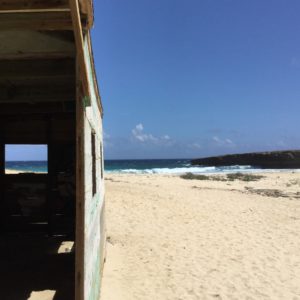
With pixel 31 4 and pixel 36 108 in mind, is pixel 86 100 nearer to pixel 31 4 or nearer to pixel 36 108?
pixel 31 4

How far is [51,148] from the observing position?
8672 mm

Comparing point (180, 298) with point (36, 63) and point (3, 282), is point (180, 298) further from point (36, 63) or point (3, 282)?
point (36, 63)

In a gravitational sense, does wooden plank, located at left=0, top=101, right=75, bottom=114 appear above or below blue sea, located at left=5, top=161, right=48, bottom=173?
above

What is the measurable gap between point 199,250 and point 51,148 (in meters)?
3.96

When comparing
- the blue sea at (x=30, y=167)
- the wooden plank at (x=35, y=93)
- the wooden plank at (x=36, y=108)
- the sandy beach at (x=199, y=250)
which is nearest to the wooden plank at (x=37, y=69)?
the wooden plank at (x=35, y=93)

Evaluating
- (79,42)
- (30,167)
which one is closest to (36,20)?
(79,42)

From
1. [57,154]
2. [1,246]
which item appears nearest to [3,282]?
[1,246]

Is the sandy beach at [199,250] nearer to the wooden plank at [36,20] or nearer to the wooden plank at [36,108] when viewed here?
the wooden plank at [36,108]

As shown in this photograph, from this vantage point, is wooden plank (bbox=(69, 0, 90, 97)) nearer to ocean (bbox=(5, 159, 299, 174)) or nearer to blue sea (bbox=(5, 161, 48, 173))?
ocean (bbox=(5, 159, 299, 174))

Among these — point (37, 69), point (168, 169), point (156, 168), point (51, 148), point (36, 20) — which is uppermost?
point (37, 69)

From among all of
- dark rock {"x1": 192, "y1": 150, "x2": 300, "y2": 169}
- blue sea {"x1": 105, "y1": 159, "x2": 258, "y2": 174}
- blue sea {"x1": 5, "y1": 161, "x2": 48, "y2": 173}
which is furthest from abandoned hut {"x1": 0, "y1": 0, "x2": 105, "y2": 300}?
dark rock {"x1": 192, "y1": 150, "x2": 300, "y2": 169}

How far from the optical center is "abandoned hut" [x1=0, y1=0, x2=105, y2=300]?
3.17 m

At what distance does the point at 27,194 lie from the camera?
29.6 feet

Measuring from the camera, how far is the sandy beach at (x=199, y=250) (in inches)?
244
